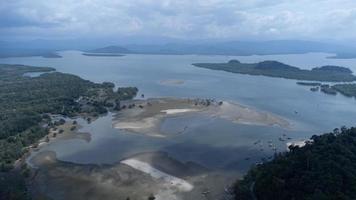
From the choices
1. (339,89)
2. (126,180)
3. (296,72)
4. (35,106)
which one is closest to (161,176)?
(126,180)

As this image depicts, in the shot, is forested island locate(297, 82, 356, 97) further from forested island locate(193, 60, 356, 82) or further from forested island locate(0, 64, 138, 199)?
forested island locate(0, 64, 138, 199)

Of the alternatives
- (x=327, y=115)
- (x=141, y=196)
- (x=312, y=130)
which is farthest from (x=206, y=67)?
(x=141, y=196)

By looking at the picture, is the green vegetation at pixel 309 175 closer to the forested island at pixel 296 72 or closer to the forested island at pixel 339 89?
the forested island at pixel 339 89

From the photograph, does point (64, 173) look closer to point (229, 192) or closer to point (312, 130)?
point (229, 192)

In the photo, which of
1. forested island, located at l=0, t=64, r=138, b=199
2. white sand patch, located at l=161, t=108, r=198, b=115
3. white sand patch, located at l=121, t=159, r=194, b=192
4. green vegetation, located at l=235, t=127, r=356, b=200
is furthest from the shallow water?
green vegetation, located at l=235, t=127, r=356, b=200

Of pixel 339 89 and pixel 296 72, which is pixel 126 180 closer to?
pixel 339 89
